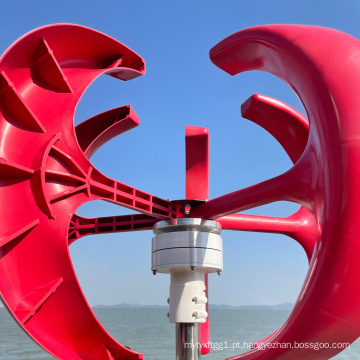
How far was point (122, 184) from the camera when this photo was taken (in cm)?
1159

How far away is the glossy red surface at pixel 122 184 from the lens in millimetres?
8344

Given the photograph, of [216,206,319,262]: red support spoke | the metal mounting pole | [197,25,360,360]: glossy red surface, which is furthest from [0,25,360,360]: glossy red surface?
the metal mounting pole

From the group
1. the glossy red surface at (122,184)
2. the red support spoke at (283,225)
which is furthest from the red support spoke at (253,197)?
the red support spoke at (283,225)

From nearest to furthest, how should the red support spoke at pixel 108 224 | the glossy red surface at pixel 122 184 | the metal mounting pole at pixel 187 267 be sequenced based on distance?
the glossy red surface at pixel 122 184, the metal mounting pole at pixel 187 267, the red support spoke at pixel 108 224

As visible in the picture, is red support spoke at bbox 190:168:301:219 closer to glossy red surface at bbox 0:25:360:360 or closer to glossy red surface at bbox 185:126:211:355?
glossy red surface at bbox 0:25:360:360

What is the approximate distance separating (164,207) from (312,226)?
15.4 feet

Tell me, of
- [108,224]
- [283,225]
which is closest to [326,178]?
[283,225]

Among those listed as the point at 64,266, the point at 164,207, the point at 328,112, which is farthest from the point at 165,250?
the point at 328,112

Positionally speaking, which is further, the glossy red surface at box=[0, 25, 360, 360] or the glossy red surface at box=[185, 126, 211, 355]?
the glossy red surface at box=[185, 126, 211, 355]

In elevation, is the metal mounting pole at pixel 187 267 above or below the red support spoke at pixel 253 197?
below

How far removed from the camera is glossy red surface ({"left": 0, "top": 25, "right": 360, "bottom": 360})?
8344 mm

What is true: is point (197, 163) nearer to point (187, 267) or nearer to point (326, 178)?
point (187, 267)

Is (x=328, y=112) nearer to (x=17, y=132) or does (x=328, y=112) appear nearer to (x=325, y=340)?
(x=325, y=340)

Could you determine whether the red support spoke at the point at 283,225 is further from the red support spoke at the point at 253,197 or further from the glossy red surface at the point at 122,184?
the red support spoke at the point at 253,197
